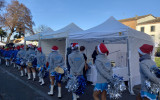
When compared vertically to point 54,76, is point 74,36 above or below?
above

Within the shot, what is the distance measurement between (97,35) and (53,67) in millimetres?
2372

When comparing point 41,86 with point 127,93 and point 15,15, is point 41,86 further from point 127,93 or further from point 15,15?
point 15,15

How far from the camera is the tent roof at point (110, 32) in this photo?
17.0ft

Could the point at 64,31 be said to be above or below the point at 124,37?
above

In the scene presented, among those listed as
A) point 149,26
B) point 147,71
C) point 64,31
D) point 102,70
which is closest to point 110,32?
point 102,70

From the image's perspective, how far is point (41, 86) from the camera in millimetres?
5918

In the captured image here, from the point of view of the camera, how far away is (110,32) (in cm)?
543

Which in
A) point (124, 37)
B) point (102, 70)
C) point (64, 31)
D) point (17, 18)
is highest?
point (17, 18)

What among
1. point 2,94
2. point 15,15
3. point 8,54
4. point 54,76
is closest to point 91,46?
point 54,76

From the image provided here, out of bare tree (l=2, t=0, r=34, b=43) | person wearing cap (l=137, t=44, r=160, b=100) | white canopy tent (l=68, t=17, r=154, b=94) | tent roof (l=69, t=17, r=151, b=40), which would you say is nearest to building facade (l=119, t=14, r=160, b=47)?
bare tree (l=2, t=0, r=34, b=43)

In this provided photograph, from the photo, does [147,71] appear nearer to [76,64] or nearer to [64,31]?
[76,64]

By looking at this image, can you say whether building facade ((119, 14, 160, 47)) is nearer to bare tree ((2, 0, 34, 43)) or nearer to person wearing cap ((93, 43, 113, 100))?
bare tree ((2, 0, 34, 43))

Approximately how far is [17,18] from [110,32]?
30841 millimetres

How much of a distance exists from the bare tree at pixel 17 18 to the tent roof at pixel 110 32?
2876 centimetres
